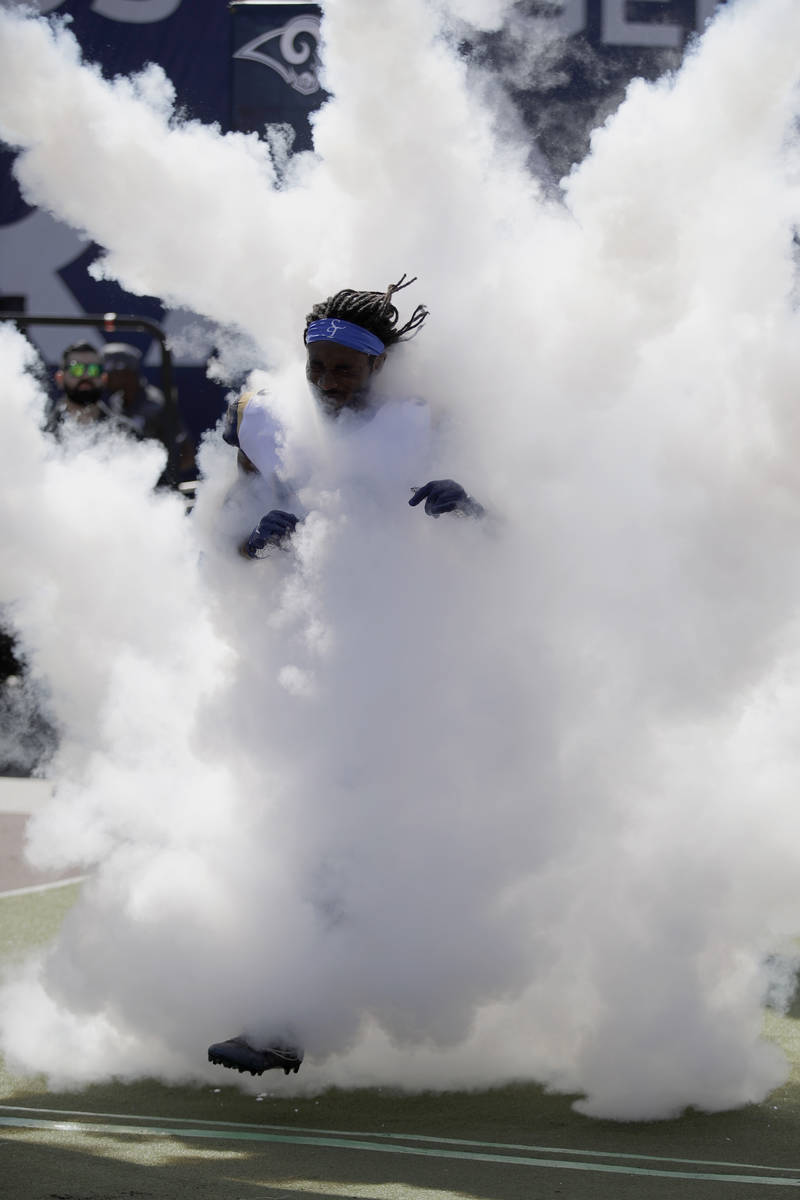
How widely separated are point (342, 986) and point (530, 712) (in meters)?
0.78

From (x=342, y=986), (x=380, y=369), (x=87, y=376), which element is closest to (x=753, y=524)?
(x=380, y=369)

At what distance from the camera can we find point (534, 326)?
13.4 ft

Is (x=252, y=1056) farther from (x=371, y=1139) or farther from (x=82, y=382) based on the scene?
(x=82, y=382)

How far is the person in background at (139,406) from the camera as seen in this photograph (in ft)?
30.7

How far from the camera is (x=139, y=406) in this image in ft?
32.5

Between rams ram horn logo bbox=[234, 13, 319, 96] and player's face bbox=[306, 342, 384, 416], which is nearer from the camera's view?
player's face bbox=[306, 342, 384, 416]

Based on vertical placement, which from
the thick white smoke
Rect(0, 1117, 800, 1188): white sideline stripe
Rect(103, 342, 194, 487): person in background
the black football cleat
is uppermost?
Rect(103, 342, 194, 487): person in background

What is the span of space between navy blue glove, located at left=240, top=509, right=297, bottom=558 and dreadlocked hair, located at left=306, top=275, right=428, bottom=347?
0.54m

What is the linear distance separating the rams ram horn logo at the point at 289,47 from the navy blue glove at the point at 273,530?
3.23m

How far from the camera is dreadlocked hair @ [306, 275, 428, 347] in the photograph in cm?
395

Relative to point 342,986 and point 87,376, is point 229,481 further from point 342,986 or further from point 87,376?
point 87,376

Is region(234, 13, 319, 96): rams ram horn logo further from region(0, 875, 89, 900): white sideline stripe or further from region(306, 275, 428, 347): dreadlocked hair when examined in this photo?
region(0, 875, 89, 900): white sideline stripe

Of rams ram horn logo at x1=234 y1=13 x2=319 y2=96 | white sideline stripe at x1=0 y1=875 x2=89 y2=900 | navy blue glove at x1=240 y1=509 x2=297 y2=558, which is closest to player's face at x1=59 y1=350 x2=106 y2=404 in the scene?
rams ram horn logo at x1=234 y1=13 x2=319 y2=96

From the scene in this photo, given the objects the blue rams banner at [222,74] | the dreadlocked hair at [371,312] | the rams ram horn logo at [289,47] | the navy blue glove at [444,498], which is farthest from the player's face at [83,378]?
the navy blue glove at [444,498]
